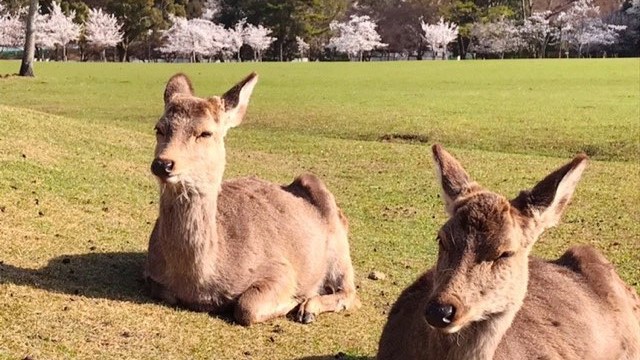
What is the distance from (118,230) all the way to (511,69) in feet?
152

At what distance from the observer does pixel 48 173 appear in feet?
37.8

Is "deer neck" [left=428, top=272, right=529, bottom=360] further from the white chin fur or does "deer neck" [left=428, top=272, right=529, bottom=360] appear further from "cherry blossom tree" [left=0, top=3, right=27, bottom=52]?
"cherry blossom tree" [left=0, top=3, right=27, bottom=52]

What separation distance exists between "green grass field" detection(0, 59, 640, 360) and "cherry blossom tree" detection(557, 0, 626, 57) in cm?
6715

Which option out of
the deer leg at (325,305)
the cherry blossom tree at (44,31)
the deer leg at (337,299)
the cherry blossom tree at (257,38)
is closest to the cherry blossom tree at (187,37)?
the cherry blossom tree at (257,38)

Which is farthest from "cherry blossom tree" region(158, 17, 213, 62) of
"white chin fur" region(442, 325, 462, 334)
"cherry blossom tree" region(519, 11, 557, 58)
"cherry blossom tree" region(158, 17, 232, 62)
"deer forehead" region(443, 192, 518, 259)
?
"white chin fur" region(442, 325, 462, 334)

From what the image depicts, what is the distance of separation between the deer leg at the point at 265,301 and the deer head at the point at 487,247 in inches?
99.6

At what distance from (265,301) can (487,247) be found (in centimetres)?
293

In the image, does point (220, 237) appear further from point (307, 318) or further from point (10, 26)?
point (10, 26)

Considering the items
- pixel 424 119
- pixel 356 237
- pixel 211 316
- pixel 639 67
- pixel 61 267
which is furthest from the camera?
pixel 639 67

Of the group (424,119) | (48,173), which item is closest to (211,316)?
(48,173)

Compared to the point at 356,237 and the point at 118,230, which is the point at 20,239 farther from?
the point at 356,237

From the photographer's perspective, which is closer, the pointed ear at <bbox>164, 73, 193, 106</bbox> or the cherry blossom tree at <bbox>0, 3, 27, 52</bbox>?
the pointed ear at <bbox>164, 73, 193, 106</bbox>

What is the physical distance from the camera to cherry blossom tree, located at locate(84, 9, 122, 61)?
88.6 meters

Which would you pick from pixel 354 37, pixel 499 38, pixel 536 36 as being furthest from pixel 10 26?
pixel 536 36
